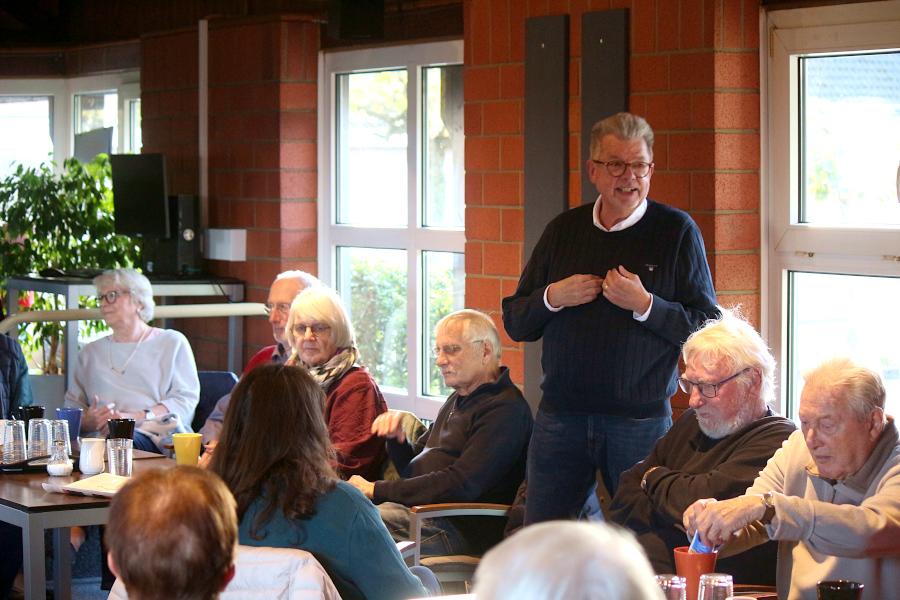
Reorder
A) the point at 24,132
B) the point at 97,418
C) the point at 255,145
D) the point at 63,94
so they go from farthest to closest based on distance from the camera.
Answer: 1. the point at 24,132
2. the point at 63,94
3. the point at 255,145
4. the point at 97,418

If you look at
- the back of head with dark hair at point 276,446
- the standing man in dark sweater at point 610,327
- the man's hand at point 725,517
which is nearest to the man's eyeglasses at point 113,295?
the standing man in dark sweater at point 610,327

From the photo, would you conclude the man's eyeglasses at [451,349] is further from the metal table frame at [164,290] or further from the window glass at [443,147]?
the metal table frame at [164,290]

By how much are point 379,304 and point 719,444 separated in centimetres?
340

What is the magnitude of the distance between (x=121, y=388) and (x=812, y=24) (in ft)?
9.97

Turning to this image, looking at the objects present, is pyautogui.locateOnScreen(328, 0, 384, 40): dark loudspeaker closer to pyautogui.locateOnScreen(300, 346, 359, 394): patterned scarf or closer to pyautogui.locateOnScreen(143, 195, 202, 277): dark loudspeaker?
pyautogui.locateOnScreen(143, 195, 202, 277): dark loudspeaker

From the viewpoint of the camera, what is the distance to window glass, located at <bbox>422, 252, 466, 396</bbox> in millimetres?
6117

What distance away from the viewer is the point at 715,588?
2326mm

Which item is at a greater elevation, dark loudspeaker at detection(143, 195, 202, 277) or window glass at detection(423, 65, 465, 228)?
window glass at detection(423, 65, 465, 228)

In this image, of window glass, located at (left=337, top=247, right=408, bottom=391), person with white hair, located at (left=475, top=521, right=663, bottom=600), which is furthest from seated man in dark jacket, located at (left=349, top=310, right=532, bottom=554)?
person with white hair, located at (left=475, top=521, right=663, bottom=600)

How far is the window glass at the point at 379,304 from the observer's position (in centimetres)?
649

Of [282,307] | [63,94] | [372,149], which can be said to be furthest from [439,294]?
[63,94]

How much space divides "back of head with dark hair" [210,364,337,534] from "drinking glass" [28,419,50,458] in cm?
153

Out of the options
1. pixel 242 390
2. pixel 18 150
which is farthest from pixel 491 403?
pixel 18 150

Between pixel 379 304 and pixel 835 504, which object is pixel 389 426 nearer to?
pixel 835 504
